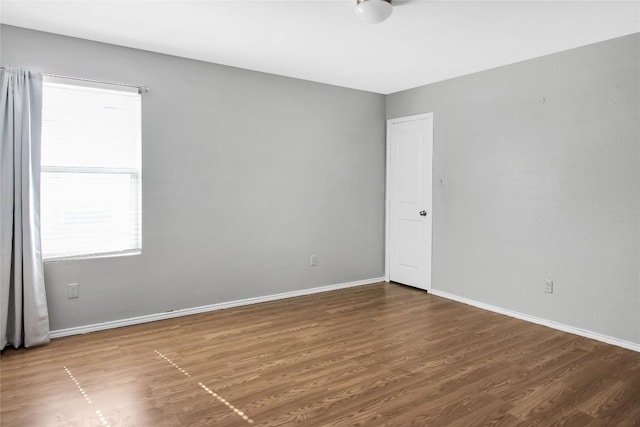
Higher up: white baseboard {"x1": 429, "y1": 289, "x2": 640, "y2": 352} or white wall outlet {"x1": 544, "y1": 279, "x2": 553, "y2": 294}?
white wall outlet {"x1": 544, "y1": 279, "x2": 553, "y2": 294}

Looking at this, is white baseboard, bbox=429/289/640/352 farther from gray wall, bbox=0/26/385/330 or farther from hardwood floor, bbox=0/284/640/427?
gray wall, bbox=0/26/385/330

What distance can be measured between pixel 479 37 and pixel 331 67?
1464 mm

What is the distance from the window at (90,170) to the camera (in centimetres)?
338

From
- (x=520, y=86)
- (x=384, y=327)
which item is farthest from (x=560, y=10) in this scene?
(x=384, y=327)

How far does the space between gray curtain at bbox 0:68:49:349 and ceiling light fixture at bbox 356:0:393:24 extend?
99.4 inches

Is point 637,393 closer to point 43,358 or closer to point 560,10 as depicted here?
point 560,10

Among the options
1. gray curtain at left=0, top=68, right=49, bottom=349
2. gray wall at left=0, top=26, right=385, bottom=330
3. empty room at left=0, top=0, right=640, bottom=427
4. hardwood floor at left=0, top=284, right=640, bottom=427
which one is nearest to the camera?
hardwood floor at left=0, top=284, right=640, bottom=427

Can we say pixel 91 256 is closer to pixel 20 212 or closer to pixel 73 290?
pixel 73 290

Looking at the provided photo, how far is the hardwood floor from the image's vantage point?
227 cm

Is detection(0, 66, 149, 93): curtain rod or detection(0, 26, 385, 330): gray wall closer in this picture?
detection(0, 66, 149, 93): curtain rod

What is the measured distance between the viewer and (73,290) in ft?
11.4

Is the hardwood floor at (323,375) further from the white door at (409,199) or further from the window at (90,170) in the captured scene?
the white door at (409,199)

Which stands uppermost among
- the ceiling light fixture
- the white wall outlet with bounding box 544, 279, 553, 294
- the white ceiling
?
the white ceiling

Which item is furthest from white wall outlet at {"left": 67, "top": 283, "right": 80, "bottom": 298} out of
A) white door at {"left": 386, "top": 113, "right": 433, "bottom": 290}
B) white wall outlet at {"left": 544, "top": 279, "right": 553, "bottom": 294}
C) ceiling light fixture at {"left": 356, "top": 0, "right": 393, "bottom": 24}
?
white wall outlet at {"left": 544, "top": 279, "right": 553, "bottom": 294}
